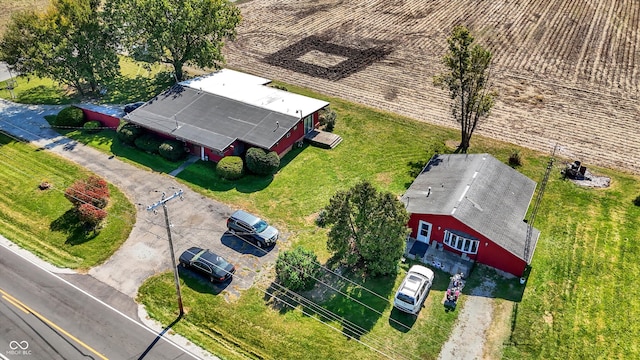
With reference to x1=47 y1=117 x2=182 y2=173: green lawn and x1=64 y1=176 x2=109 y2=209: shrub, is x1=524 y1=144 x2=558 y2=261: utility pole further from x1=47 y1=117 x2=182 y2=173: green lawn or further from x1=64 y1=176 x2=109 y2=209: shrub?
x1=64 y1=176 x2=109 y2=209: shrub

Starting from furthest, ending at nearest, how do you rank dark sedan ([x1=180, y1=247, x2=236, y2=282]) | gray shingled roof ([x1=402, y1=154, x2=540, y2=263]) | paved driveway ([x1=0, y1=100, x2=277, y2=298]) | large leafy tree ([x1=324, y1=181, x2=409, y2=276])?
1. gray shingled roof ([x1=402, y1=154, x2=540, y2=263])
2. paved driveway ([x1=0, y1=100, x2=277, y2=298])
3. dark sedan ([x1=180, y1=247, x2=236, y2=282])
4. large leafy tree ([x1=324, y1=181, x2=409, y2=276])

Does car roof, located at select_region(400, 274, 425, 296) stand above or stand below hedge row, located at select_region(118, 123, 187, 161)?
below

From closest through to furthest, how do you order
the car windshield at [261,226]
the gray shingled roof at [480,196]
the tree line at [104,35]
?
the gray shingled roof at [480,196] < the car windshield at [261,226] < the tree line at [104,35]

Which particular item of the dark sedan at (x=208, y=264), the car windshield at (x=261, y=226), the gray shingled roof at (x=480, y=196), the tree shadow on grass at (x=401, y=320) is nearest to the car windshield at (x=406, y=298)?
the tree shadow on grass at (x=401, y=320)

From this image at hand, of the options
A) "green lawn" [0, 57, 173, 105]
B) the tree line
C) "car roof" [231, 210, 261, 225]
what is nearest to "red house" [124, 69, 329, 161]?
the tree line

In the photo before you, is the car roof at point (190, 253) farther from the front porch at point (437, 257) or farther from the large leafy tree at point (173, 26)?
the large leafy tree at point (173, 26)

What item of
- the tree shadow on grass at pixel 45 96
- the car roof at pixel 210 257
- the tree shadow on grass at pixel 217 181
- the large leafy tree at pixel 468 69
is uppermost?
the large leafy tree at pixel 468 69
